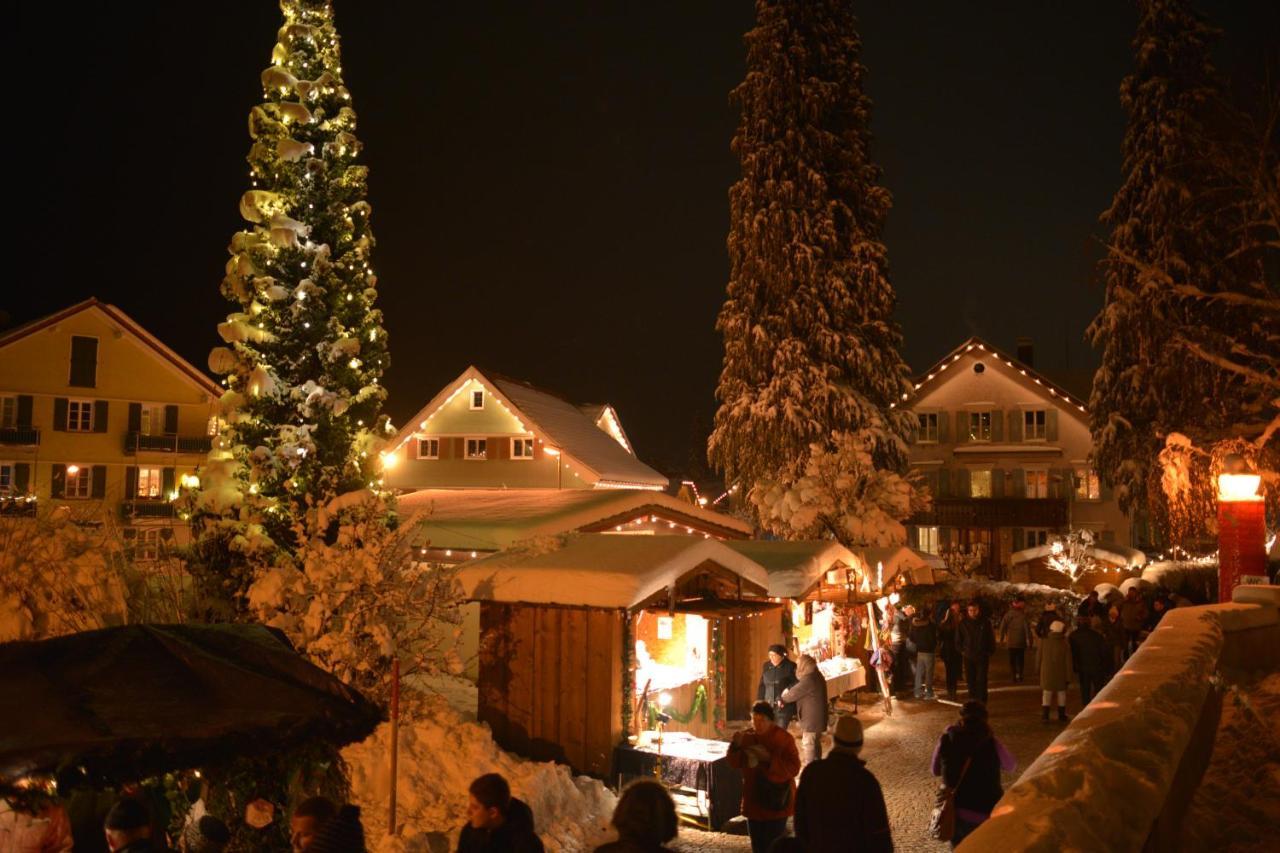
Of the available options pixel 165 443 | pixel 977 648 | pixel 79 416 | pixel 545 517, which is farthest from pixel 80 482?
pixel 977 648

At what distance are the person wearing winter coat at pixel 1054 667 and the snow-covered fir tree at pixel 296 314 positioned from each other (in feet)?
37.9

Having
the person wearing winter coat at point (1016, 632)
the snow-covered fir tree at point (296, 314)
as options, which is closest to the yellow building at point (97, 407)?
the snow-covered fir tree at point (296, 314)

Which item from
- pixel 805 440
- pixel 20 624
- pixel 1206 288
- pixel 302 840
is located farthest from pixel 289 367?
pixel 1206 288

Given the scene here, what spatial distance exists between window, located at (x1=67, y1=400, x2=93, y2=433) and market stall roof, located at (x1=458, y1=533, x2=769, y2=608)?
30543mm

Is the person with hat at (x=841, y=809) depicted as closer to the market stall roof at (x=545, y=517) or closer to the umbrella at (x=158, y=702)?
the umbrella at (x=158, y=702)

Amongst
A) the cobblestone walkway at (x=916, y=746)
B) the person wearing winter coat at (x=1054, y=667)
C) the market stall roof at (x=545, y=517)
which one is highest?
the market stall roof at (x=545, y=517)

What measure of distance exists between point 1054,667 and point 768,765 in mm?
8386

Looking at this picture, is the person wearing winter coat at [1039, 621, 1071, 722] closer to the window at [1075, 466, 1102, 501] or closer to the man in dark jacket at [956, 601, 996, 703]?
the man in dark jacket at [956, 601, 996, 703]

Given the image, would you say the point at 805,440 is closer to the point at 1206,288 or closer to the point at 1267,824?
the point at 1206,288

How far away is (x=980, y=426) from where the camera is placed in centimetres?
4628

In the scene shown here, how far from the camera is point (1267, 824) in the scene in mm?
6582

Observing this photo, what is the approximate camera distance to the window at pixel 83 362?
121 feet

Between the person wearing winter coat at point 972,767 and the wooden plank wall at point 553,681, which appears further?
the wooden plank wall at point 553,681

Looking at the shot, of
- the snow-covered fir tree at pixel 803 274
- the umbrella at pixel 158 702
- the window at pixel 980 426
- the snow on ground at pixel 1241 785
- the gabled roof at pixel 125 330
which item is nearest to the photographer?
the umbrella at pixel 158 702
